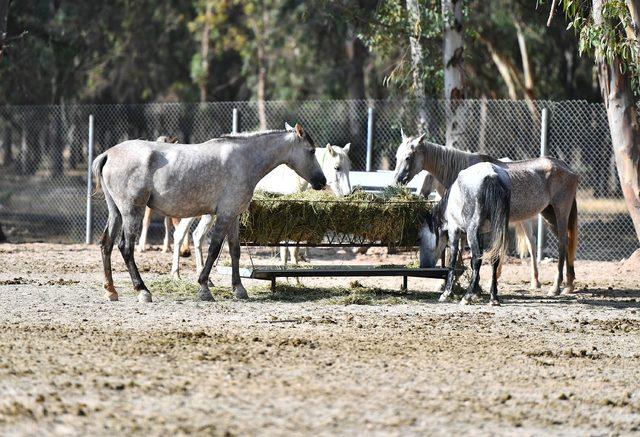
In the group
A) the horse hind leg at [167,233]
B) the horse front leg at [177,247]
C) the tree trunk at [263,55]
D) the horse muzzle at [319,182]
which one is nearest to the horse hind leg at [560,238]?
the horse muzzle at [319,182]

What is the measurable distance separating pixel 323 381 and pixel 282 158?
18.5 feet

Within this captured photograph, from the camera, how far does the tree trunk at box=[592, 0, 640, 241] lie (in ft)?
51.0

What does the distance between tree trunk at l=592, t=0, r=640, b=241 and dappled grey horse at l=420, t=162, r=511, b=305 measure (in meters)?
3.72

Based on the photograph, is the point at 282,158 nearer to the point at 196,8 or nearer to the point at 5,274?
A: the point at 5,274

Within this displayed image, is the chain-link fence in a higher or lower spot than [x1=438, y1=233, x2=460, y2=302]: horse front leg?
higher

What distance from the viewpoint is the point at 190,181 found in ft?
39.3

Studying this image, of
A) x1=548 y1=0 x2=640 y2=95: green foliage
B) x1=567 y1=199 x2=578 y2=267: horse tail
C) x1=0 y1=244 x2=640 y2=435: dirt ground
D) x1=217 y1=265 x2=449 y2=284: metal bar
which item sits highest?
x1=548 y1=0 x2=640 y2=95: green foliage

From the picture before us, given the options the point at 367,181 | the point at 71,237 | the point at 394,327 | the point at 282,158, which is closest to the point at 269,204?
the point at 282,158

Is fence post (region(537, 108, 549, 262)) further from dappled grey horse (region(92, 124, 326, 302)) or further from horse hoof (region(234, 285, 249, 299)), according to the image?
horse hoof (region(234, 285, 249, 299))

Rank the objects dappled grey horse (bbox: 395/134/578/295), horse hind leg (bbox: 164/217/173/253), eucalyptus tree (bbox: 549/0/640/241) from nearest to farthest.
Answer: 1. dappled grey horse (bbox: 395/134/578/295)
2. eucalyptus tree (bbox: 549/0/640/241)
3. horse hind leg (bbox: 164/217/173/253)

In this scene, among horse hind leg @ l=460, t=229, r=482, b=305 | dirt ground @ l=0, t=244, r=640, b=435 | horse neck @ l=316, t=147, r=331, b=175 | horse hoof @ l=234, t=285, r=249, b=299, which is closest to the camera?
dirt ground @ l=0, t=244, r=640, b=435

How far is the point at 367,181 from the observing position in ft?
53.5

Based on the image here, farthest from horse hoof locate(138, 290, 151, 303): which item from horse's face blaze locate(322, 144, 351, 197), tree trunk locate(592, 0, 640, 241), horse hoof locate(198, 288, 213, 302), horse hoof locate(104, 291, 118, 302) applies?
tree trunk locate(592, 0, 640, 241)

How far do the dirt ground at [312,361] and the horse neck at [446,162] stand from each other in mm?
1575
